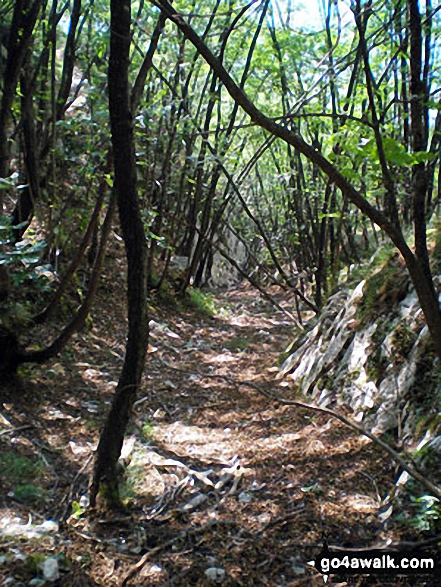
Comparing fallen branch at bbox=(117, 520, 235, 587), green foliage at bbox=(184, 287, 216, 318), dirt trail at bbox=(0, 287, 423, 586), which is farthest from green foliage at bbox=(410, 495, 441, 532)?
green foliage at bbox=(184, 287, 216, 318)

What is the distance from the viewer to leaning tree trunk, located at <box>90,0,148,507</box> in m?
2.52

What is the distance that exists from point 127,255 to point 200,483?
1.50m

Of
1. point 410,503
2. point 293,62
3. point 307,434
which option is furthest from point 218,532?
point 293,62

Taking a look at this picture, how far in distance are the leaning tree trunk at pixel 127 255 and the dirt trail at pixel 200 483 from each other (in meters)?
0.27

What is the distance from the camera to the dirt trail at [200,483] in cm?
227

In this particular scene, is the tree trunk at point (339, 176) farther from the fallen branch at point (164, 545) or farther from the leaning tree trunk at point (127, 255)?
the fallen branch at point (164, 545)

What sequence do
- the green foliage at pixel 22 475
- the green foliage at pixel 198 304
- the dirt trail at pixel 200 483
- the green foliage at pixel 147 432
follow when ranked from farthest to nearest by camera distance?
the green foliage at pixel 198 304 → the green foliage at pixel 147 432 → the green foliage at pixel 22 475 → the dirt trail at pixel 200 483

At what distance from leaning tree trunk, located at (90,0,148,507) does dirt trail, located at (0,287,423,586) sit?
27cm

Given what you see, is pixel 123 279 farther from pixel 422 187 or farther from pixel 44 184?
pixel 422 187

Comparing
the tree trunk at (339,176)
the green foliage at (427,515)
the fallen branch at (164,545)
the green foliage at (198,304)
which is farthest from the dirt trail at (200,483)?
the green foliage at (198,304)

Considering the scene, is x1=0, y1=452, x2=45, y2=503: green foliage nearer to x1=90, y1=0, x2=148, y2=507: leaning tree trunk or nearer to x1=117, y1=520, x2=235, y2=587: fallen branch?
x1=90, y1=0, x2=148, y2=507: leaning tree trunk

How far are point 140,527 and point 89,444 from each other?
119 centimetres

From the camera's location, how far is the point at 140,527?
2545mm

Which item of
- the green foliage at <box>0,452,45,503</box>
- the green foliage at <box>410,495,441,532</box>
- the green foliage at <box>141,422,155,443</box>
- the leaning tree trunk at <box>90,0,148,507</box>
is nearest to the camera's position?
the green foliage at <box>410,495,441,532</box>
